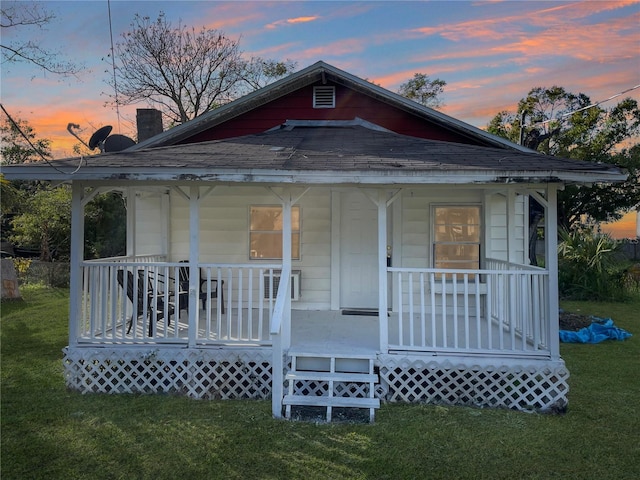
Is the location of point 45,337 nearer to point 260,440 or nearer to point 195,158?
point 195,158

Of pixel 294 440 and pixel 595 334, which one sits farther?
pixel 595 334

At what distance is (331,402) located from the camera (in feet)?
16.0

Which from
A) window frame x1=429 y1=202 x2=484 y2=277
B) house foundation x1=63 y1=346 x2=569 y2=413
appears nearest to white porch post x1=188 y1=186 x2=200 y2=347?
house foundation x1=63 y1=346 x2=569 y2=413

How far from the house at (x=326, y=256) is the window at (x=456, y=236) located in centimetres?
3

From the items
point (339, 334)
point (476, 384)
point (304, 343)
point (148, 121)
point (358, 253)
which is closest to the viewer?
point (476, 384)

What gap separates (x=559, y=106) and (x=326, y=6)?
55.5 ft

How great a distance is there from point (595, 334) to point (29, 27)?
1146 centimetres

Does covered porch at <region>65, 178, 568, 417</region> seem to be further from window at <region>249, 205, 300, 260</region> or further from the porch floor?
window at <region>249, 205, 300, 260</region>

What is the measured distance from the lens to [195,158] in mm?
5820

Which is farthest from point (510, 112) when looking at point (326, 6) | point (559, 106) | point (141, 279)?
point (141, 279)

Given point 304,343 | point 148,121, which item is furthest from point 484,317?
point 148,121

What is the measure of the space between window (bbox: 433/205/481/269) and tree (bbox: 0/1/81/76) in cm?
652

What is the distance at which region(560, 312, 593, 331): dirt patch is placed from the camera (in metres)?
9.80

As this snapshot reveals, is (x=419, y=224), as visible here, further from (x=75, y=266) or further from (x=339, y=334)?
(x=75, y=266)
